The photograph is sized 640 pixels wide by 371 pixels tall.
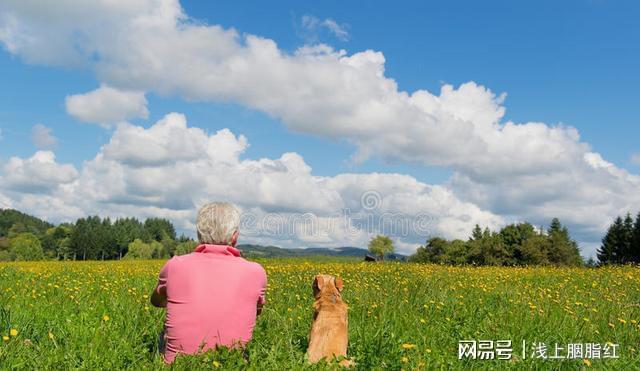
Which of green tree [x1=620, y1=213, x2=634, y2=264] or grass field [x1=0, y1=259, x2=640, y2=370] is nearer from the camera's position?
grass field [x1=0, y1=259, x2=640, y2=370]

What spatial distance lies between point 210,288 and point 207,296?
0.07 metres

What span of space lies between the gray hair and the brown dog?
106 centimetres

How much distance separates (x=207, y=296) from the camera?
391cm

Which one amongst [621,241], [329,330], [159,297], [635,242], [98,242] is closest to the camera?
[159,297]

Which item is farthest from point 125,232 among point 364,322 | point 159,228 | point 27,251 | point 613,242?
point 364,322

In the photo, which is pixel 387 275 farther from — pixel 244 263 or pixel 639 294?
pixel 244 263

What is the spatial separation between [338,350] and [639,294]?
8.40m

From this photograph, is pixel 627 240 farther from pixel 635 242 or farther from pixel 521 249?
pixel 521 249

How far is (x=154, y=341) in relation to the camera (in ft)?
18.4

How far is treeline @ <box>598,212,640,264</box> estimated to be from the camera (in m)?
60.8

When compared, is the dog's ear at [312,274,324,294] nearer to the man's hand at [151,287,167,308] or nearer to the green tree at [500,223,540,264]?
the man's hand at [151,287,167,308]

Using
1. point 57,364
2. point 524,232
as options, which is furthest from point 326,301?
point 524,232

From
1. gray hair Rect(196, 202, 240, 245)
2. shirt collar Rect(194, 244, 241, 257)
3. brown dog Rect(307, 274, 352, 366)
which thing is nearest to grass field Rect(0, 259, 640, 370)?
brown dog Rect(307, 274, 352, 366)

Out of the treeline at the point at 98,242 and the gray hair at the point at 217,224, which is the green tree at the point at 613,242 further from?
the gray hair at the point at 217,224
